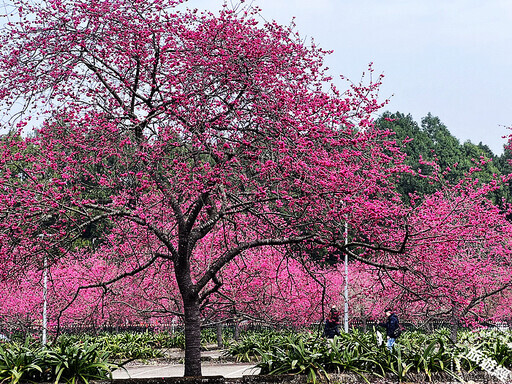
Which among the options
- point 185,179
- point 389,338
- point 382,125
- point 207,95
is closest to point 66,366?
point 185,179

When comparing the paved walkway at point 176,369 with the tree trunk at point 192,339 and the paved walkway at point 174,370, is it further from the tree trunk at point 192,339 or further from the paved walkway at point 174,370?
the tree trunk at point 192,339

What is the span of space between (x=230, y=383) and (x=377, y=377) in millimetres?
2535

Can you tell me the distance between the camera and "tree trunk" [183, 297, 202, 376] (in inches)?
427

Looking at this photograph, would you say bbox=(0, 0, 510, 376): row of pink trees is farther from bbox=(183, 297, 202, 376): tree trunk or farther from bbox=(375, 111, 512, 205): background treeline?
bbox=(375, 111, 512, 205): background treeline

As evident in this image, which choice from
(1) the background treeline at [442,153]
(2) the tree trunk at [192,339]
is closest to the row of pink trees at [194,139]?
(2) the tree trunk at [192,339]

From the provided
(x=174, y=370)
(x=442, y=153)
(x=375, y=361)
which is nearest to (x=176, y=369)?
(x=174, y=370)

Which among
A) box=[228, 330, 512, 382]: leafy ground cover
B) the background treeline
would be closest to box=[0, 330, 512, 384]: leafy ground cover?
box=[228, 330, 512, 382]: leafy ground cover

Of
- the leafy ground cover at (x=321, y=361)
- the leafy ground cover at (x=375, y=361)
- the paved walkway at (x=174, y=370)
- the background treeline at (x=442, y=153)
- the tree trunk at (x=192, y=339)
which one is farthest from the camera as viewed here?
the background treeline at (x=442, y=153)

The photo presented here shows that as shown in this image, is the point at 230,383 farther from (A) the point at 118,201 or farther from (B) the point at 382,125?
(B) the point at 382,125

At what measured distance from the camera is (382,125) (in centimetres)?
4750

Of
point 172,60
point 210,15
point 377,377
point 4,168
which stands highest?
point 210,15

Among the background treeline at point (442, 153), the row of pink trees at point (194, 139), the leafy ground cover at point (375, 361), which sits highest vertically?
the background treeline at point (442, 153)

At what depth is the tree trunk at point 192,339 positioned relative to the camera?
10852 mm

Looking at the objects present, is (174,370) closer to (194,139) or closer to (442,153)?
(194,139)
